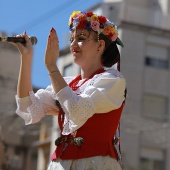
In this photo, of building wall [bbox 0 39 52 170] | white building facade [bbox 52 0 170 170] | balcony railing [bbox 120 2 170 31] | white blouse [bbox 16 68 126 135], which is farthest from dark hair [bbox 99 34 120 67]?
building wall [bbox 0 39 52 170]

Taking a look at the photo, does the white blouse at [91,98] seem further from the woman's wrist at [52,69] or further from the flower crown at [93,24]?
the flower crown at [93,24]

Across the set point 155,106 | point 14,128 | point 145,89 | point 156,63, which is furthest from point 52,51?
point 14,128

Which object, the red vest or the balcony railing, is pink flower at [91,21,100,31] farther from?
the balcony railing

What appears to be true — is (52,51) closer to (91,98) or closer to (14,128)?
(91,98)

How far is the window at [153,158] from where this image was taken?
26391mm

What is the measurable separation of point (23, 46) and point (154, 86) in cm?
2278

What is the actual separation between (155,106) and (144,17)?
3509 mm

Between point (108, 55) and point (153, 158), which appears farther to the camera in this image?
point (153, 158)

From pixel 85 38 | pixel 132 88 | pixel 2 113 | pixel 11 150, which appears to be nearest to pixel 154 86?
pixel 132 88

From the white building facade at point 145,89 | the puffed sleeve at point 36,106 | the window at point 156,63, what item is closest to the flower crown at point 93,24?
the puffed sleeve at point 36,106

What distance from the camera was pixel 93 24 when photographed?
441cm

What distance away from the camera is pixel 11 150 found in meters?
35.5

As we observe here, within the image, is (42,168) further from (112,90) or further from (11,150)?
(112,90)

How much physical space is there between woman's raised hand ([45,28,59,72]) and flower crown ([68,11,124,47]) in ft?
0.81
